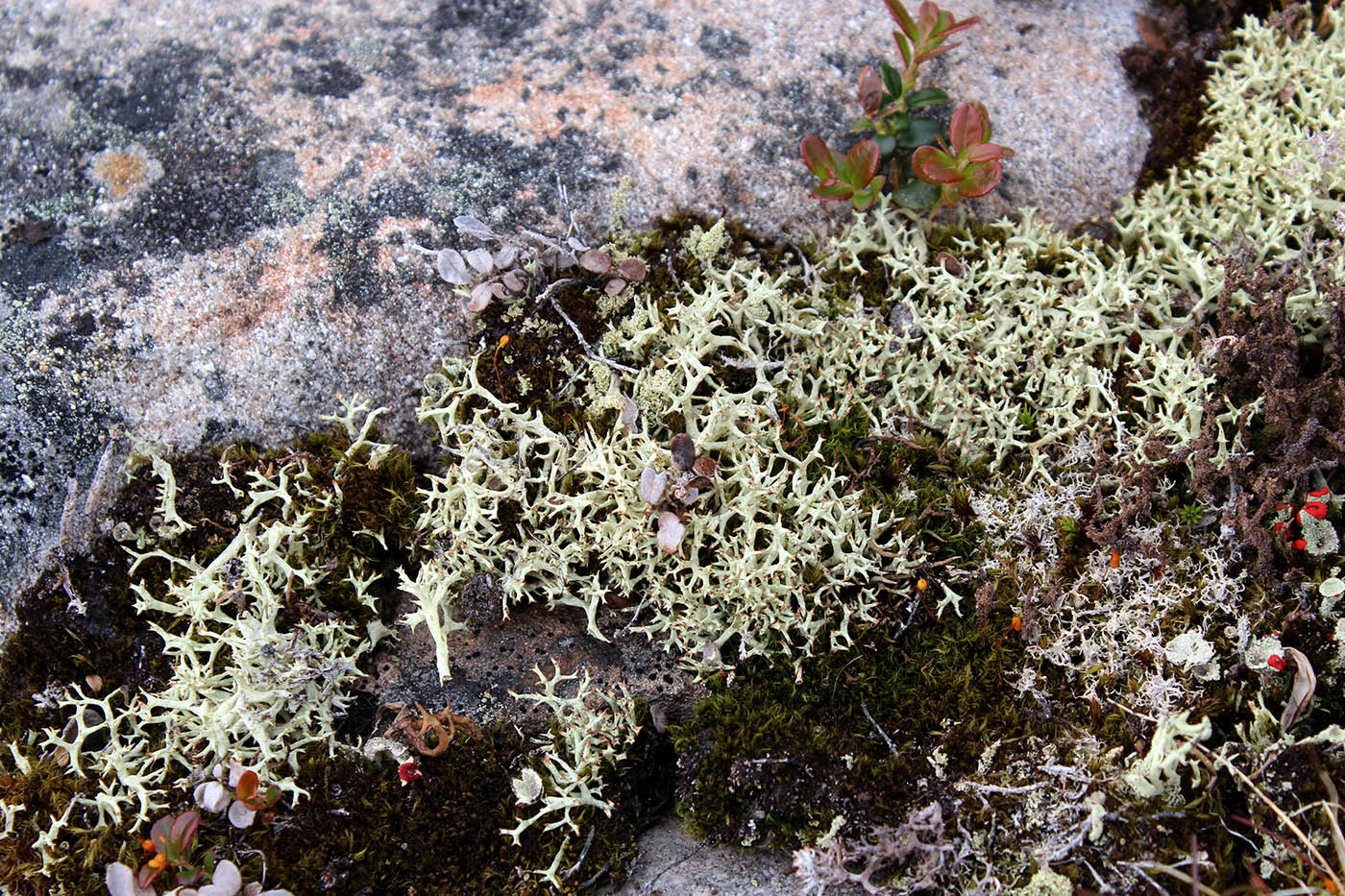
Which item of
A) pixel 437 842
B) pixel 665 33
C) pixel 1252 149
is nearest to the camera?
pixel 437 842

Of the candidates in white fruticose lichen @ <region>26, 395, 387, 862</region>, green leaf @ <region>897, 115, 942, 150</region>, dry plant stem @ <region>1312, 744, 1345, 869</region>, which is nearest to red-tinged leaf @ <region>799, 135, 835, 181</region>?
green leaf @ <region>897, 115, 942, 150</region>

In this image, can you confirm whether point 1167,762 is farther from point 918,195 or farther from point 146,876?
point 146,876

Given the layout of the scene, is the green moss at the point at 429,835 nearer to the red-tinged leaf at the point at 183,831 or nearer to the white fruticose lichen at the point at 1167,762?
the red-tinged leaf at the point at 183,831

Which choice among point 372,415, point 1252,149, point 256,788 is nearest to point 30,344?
point 372,415

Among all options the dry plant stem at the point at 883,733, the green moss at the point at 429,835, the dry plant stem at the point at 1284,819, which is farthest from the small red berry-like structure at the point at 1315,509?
the green moss at the point at 429,835

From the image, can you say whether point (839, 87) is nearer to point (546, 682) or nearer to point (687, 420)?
point (687, 420)

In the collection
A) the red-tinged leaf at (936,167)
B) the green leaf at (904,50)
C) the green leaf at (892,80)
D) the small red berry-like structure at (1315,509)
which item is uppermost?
the green leaf at (904,50)

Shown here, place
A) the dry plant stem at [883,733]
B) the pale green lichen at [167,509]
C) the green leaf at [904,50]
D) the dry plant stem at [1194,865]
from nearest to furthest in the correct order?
the dry plant stem at [1194,865] < the dry plant stem at [883,733] < the pale green lichen at [167,509] < the green leaf at [904,50]
